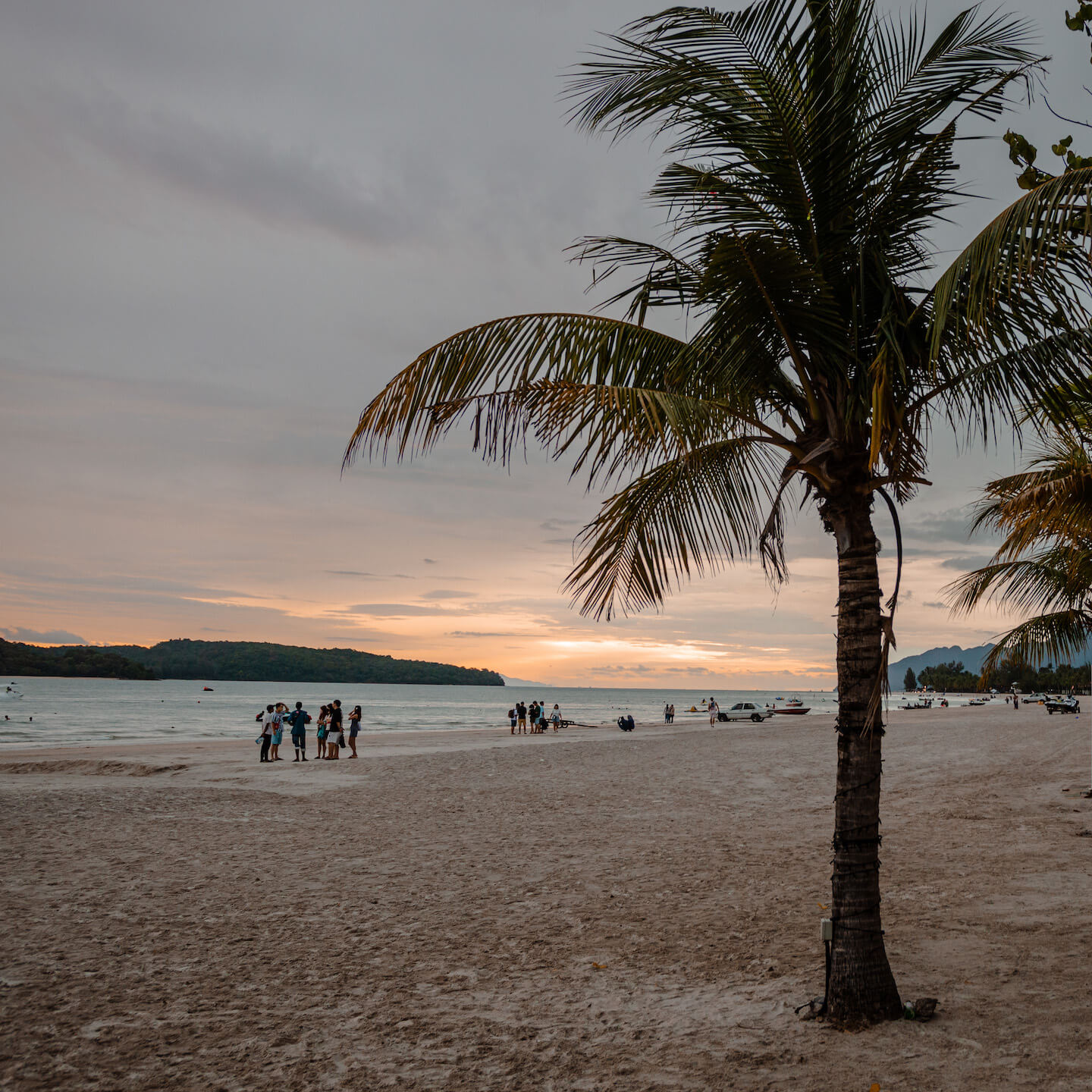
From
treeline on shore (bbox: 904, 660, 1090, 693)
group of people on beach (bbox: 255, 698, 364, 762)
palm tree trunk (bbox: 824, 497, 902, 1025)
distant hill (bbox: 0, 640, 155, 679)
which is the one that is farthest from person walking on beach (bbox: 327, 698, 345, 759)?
distant hill (bbox: 0, 640, 155, 679)

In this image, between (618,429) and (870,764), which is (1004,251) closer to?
(618,429)

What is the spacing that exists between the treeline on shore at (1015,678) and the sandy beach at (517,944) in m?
2.15

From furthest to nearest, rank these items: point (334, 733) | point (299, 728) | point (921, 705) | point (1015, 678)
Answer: point (921, 705)
point (1015, 678)
point (334, 733)
point (299, 728)

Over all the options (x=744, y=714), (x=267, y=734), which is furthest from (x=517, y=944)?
(x=744, y=714)

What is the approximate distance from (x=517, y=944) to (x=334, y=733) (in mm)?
16434

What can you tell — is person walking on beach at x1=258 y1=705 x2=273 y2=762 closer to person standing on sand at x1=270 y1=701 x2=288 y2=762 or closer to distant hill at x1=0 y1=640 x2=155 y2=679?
person standing on sand at x1=270 y1=701 x2=288 y2=762

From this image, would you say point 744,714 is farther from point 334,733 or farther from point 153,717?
point 153,717

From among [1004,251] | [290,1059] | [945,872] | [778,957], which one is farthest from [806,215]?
[945,872]

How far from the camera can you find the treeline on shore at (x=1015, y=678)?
13586 mm

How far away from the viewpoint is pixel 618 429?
4.84m

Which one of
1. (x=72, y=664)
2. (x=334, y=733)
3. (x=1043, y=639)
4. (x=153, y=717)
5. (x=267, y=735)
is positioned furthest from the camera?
(x=72, y=664)

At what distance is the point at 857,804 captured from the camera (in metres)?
4.32

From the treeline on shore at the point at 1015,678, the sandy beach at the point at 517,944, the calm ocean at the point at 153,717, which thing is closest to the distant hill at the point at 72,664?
the calm ocean at the point at 153,717

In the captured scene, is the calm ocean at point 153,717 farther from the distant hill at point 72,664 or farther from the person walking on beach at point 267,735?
the distant hill at point 72,664
